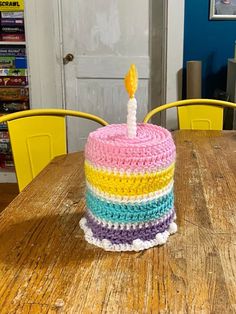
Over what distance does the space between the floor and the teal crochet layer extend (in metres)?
2.18

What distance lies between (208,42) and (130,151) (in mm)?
2465

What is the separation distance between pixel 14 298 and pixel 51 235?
0.70ft

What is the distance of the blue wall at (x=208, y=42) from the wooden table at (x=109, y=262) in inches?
82.4

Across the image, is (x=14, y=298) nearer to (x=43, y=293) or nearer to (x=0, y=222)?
(x=43, y=293)

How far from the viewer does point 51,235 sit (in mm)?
854

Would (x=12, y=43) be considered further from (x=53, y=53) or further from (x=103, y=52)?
(x=103, y=52)

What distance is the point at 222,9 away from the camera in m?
2.87

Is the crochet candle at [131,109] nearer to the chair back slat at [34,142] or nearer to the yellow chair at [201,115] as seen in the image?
the chair back slat at [34,142]

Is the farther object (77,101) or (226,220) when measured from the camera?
(77,101)

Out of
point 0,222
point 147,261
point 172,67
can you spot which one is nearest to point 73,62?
point 172,67

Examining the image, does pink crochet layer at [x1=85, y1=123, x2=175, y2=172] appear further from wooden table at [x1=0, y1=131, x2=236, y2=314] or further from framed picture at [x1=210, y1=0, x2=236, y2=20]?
framed picture at [x1=210, y1=0, x2=236, y2=20]

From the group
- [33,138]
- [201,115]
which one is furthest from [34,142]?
[201,115]

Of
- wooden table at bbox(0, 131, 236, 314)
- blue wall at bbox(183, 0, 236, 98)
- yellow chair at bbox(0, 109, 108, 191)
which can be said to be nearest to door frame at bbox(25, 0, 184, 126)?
blue wall at bbox(183, 0, 236, 98)

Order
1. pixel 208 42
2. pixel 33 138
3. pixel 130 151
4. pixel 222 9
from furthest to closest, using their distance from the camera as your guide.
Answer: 1. pixel 208 42
2. pixel 222 9
3. pixel 33 138
4. pixel 130 151
